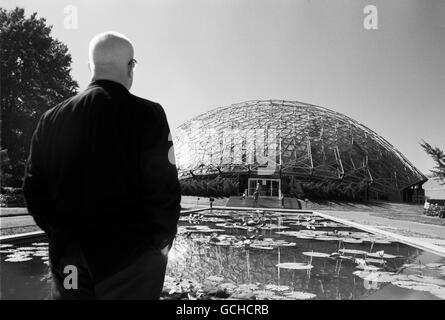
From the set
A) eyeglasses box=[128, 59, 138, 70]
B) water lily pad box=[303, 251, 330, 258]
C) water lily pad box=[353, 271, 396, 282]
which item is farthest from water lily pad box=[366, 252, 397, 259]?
eyeglasses box=[128, 59, 138, 70]

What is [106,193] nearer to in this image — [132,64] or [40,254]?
[132,64]

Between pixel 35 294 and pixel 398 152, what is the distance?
54129mm

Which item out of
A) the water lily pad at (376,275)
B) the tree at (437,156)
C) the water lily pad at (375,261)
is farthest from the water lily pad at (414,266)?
the tree at (437,156)

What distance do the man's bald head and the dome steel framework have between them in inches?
1373

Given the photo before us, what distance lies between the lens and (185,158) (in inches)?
1667

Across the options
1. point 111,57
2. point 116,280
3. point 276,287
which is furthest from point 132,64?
point 276,287

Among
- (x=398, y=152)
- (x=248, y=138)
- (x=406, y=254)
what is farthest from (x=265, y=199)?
(x=398, y=152)

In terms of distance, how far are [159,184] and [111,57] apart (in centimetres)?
71

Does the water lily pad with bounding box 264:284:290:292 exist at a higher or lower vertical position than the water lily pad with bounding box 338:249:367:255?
higher

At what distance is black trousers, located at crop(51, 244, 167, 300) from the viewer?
1.51m

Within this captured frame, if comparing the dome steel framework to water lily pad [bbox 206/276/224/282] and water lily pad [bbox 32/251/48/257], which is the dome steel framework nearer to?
water lily pad [bbox 32/251/48/257]

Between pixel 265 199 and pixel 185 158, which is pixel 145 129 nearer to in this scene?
pixel 265 199

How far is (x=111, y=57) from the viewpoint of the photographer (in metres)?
1.70

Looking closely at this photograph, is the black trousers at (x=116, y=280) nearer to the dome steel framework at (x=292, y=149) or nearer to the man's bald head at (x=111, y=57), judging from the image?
the man's bald head at (x=111, y=57)
